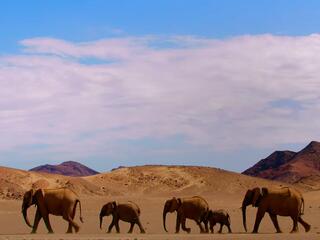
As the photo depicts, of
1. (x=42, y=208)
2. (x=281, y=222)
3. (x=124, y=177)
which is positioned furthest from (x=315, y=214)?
(x=124, y=177)

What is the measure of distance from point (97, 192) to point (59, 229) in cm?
3603

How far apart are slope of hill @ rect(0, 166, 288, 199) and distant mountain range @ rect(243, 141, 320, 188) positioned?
39.1 m

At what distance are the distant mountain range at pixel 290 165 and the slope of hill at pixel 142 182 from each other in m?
39.1

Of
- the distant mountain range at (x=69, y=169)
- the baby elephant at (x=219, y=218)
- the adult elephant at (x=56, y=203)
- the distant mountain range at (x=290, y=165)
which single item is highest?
the distant mountain range at (x=69, y=169)

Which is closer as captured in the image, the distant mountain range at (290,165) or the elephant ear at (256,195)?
the elephant ear at (256,195)

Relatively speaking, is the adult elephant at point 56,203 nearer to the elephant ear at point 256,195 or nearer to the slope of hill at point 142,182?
the elephant ear at point 256,195

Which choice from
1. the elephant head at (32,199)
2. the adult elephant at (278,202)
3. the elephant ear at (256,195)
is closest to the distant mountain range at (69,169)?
the elephant head at (32,199)

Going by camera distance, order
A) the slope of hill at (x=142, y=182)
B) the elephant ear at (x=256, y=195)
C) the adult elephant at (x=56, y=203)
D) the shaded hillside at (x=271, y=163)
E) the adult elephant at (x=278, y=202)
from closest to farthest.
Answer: the adult elephant at (x=278, y=202), the adult elephant at (x=56, y=203), the elephant ear at (x=256, y=195), the slope of hill at (x=142, y=182), the shaded hillside at (x=271, y=163)

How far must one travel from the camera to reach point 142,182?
76500 millimetres

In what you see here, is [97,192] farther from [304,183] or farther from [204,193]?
[304,183]

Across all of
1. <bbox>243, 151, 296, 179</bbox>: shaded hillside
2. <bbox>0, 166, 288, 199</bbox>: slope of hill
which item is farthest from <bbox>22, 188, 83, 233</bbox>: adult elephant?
<bbox>243, 151, 296, 179</bbox>: shaded hillside

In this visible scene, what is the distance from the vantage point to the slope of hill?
6819 centimetres

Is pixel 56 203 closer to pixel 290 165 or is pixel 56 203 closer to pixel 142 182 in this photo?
pixel 142 182

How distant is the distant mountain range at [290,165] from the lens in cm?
12231
